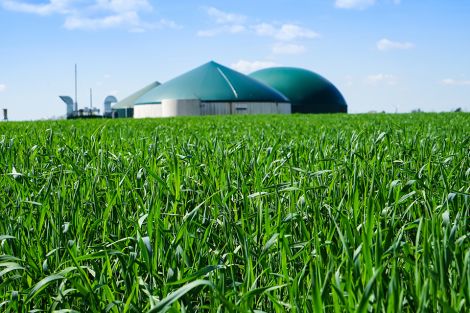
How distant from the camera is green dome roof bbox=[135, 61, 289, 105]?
4659 cm

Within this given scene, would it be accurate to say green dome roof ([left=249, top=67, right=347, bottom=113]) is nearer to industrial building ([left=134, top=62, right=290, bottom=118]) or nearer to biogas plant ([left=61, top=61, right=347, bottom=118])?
biogas plant ([left=61, top=61, right=347, bottom=118])

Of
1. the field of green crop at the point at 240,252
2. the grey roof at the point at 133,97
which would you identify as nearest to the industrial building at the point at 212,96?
the grey roof at the point at 133,97

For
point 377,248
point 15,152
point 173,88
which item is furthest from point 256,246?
point 173,88

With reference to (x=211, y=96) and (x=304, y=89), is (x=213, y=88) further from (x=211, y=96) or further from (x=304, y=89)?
(x=304, y=89)

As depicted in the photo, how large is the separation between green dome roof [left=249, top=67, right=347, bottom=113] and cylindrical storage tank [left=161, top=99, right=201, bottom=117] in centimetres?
2128

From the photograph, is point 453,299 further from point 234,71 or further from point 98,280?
point 234,71

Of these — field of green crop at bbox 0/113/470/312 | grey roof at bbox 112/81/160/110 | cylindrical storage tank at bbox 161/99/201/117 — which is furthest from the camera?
grey roof at bbox 112/81/160/110

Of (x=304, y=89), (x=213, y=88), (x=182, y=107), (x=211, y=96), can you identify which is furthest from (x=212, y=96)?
(x=304, y=89)

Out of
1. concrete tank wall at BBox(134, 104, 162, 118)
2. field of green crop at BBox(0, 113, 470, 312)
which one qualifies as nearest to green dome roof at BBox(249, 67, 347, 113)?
concrete tank wall at BBox(134, 104, 162, 118)

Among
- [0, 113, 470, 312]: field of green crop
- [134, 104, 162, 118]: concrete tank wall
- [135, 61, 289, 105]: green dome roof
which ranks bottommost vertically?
[0, 113, 470, 312]: field of green crop

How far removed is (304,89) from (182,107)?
24317 mm

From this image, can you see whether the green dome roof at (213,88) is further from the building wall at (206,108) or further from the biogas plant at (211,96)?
the building wall at (206,108)

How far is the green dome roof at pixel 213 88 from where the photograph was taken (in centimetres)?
4659

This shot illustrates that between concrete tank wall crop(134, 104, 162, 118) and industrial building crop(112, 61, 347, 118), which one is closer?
industrial building crop(112, 61, 347, 118)
